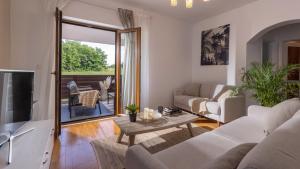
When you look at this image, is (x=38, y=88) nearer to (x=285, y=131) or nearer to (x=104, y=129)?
(x=104, y=129)

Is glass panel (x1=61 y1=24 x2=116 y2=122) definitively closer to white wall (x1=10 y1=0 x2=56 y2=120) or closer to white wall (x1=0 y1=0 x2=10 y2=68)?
white wall (x1=10 y1=0 x2=56 y2=120)

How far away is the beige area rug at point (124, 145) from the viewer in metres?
2.17

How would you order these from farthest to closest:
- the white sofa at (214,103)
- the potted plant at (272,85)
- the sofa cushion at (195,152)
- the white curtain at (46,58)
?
the white sofa at (214,103) → the white curtain at (46,58) → the potted plant at (272,85) → the sofa cushion at (195,152)

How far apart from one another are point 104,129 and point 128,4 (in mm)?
2765

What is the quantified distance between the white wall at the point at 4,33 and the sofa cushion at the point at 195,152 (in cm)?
243

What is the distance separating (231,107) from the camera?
11.5 feet

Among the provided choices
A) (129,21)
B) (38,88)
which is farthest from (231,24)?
(38,88)

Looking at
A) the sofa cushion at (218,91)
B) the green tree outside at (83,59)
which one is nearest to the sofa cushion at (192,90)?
the sofa cushion at (218,91)

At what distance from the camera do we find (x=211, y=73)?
4.76m

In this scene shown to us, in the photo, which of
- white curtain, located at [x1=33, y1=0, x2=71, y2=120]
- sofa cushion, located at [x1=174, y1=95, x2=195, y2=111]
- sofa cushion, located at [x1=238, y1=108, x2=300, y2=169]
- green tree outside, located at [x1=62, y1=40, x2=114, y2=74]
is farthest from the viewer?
green tree outside, located at [x1=62, y1=40, x2=114, y2=74]

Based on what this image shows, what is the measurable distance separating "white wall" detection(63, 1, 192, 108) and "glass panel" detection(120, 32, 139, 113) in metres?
0.31

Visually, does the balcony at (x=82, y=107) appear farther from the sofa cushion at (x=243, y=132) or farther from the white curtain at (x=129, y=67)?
the sofa cushion at (x=243, y=132)

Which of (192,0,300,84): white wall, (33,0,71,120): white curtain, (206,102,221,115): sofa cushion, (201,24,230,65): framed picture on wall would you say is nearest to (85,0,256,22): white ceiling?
(192,0,300,84): white wall

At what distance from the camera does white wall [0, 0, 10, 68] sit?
2.36m
